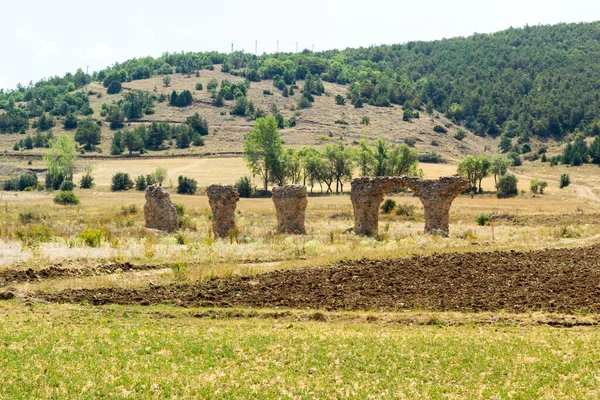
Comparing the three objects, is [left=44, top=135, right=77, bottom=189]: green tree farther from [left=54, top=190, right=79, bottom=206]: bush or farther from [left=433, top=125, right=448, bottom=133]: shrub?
[left=433, top=125, right=448, bottom=133]: shrub

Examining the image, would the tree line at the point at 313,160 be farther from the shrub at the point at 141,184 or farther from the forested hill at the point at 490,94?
the forested hill at the point at 490,94

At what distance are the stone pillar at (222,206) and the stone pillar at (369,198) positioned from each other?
6.83 meters

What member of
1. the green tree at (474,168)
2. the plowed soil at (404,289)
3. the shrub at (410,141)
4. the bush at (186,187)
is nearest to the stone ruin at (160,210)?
the plowed soil at (404,289)

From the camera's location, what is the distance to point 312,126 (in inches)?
5556

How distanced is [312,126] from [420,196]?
104 meters

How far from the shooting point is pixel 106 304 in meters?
19.8

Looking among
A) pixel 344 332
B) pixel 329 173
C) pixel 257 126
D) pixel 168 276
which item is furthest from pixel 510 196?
pixel 344 332

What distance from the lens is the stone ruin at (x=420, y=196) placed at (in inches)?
1485

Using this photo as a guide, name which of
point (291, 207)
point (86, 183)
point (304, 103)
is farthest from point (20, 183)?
point (304, 103)

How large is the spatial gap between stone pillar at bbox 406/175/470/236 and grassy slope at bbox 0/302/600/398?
20.7 m

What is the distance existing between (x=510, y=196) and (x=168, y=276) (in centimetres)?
5593

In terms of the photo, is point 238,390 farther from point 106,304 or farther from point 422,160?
point 422,160

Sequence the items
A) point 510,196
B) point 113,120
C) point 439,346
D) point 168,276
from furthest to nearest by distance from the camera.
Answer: point 113,120, point 510,196, point 168,276, point 439,346

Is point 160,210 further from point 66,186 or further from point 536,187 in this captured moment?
point 536,187
